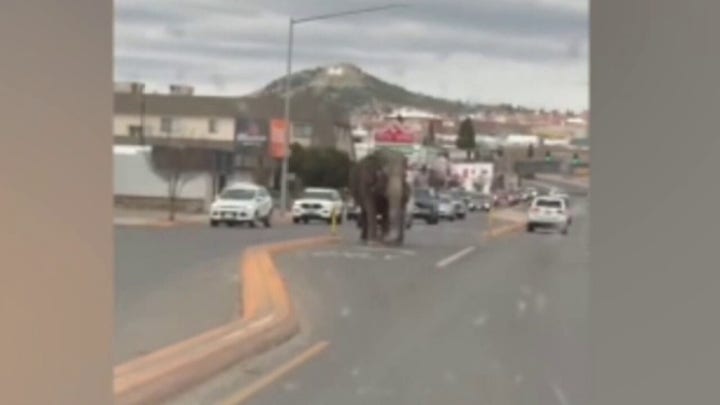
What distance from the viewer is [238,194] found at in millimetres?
6531

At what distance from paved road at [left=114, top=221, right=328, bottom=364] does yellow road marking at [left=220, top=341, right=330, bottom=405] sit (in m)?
0.47

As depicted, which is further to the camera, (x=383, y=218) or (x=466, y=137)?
(x=383, y=218)

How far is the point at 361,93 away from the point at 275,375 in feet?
3.96

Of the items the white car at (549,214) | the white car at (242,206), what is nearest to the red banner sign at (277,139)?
the white car at (242,206)

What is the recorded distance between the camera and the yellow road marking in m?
4.89

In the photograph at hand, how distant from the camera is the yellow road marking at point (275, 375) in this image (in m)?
4.89

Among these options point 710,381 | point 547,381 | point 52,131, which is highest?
point 52,131

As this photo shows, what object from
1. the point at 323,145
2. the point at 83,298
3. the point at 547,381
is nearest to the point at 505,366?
the point at 547,381

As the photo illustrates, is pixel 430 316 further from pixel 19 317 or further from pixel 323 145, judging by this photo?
pixel 19 317

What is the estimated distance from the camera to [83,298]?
11.1 ft

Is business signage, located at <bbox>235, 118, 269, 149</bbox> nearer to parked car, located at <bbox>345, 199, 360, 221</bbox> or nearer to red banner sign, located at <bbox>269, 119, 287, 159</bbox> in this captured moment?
red banner sign, located at <bbox>269, 119, 287, 159</bbox>

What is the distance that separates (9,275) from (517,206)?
2615mm

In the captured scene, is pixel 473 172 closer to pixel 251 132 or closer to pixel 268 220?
pixel 251 132

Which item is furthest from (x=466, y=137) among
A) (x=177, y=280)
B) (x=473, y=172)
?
(x=177, y=280)
